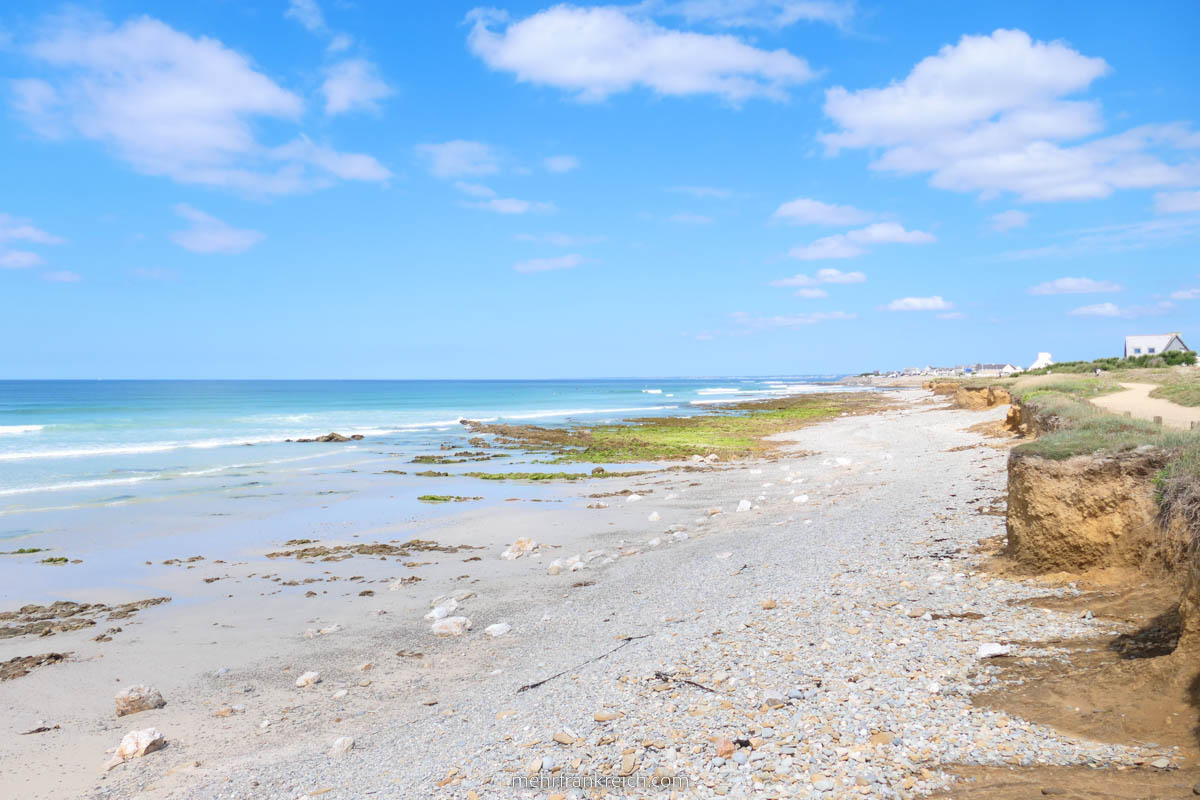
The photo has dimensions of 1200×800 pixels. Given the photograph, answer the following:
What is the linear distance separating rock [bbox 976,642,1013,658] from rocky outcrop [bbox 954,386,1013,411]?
38.0 meters

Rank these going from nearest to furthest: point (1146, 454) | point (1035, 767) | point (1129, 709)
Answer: point (1035, 767) → point (1129, 709) → point (1146, 454)

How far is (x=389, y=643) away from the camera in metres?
9.23

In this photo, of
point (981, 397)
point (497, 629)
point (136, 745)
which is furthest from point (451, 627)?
point (981, 397)

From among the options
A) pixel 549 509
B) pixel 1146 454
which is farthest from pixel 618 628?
pixel 549 509

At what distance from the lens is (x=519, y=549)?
1419 centimetres

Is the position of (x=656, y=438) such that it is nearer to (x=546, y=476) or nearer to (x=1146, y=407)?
(x=546, y=476)

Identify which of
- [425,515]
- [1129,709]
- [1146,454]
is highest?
[1146,454]

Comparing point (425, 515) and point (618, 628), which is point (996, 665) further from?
point (425, 515)

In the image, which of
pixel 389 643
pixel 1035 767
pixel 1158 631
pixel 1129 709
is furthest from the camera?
pixel 389 643

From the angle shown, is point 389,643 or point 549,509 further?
point 549,509

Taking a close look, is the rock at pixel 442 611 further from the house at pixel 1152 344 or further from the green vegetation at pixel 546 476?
the house at pixel 1152 344

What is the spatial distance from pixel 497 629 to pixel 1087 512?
737 centimetres

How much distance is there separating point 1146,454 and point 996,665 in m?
3.59

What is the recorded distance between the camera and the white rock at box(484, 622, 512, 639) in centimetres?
927
